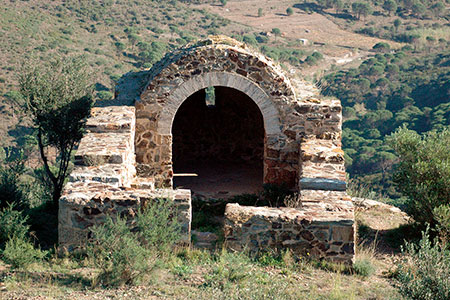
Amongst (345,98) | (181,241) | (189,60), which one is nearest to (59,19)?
(345,98)

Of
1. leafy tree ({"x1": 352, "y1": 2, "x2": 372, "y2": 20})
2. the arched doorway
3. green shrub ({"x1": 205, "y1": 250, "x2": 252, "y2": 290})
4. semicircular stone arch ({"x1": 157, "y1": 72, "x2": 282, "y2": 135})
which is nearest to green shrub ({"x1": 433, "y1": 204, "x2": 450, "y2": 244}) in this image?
green shrub ({"x1": 205, "y1": 250, "x2": 252, "y2": 290})

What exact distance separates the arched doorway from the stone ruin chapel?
3 cm

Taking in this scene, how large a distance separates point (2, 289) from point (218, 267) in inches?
99.7

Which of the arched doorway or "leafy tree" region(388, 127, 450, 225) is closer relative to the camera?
"leafy tree" region(388, 127, 450, 225)

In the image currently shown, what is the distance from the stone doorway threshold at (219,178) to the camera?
12.5 metres

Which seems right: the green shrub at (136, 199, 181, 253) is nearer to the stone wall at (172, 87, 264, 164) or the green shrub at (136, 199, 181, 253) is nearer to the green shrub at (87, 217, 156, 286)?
the green shrub at (87, 217, 156, 286)

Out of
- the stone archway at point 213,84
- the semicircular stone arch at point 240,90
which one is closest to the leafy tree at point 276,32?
the semicircular stone arch at point 240,90

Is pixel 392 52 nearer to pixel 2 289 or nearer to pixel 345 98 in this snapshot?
pixel 345 98

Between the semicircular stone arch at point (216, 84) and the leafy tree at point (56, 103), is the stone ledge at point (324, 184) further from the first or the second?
the leafy tree at point (56, 103)

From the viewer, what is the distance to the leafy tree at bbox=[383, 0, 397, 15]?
6962 cm

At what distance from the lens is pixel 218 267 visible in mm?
7273

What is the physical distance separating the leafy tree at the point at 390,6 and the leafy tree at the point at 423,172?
2491 inches

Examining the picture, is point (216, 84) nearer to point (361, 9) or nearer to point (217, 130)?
point (217, 130)

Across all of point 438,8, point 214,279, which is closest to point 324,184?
point 214,279
